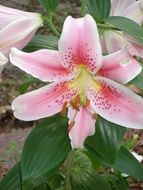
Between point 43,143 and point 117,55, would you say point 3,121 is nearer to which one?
point 43,143

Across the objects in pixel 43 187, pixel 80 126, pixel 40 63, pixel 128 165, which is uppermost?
pixel 40 63

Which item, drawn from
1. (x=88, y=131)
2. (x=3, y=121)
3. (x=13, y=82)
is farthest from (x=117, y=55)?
(x=13, y=82)

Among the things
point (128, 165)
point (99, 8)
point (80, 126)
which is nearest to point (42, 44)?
point (99, 8)

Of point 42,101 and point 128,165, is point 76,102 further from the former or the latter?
point 128,165

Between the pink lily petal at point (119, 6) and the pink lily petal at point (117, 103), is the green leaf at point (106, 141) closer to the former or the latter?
the pink lily petal at point (117, 103)

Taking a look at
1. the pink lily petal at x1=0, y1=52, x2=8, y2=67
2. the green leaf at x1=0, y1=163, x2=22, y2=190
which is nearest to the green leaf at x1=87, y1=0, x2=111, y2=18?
the pink lily petal at x1=0, y1=52, x2=8, y2=67

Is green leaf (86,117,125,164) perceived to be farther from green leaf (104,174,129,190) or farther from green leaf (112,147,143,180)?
green leaf (104,174,129,190)

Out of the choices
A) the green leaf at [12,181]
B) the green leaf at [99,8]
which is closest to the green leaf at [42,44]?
the green leaf at [99,8]
